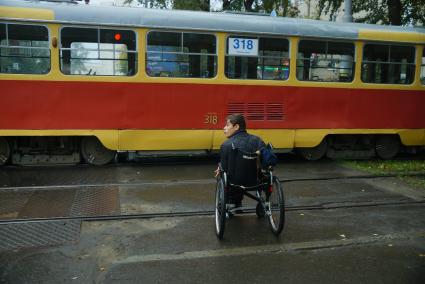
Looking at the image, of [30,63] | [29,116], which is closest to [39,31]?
[30,63]

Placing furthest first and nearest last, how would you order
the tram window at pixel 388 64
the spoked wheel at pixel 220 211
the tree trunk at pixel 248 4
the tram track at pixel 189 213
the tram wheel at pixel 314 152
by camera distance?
the tree trunk at pixel 248 4 < the tram wheel at pixel 314 152 < the tram window at pixel 388 64 < the tram track at pixel 189 213 < the spoked wheel at pixel 220 211

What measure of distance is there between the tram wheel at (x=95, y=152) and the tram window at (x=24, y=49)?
59.7 inches

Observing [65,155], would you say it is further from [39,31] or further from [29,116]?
[39,31]

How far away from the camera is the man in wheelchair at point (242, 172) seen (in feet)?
17.1

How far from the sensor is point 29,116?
28.1 ft

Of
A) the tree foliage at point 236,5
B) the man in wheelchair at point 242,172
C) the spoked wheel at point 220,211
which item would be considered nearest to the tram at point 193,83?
the man in wheelchair at point 242,172

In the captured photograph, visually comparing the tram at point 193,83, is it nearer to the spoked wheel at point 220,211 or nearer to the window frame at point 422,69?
the window frame at point 422,69

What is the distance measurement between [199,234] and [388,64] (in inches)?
262

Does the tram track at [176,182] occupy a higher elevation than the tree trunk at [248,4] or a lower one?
lower

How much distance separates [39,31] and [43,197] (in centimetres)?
308

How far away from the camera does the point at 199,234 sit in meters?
5.49

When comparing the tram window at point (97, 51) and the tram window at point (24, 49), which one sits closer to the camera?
the tram window at point (24, 49)

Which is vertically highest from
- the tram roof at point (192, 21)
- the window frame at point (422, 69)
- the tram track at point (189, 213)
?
the tram roof at point (192, 21)

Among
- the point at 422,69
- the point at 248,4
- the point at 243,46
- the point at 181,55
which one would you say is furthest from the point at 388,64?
the point at 248,4
